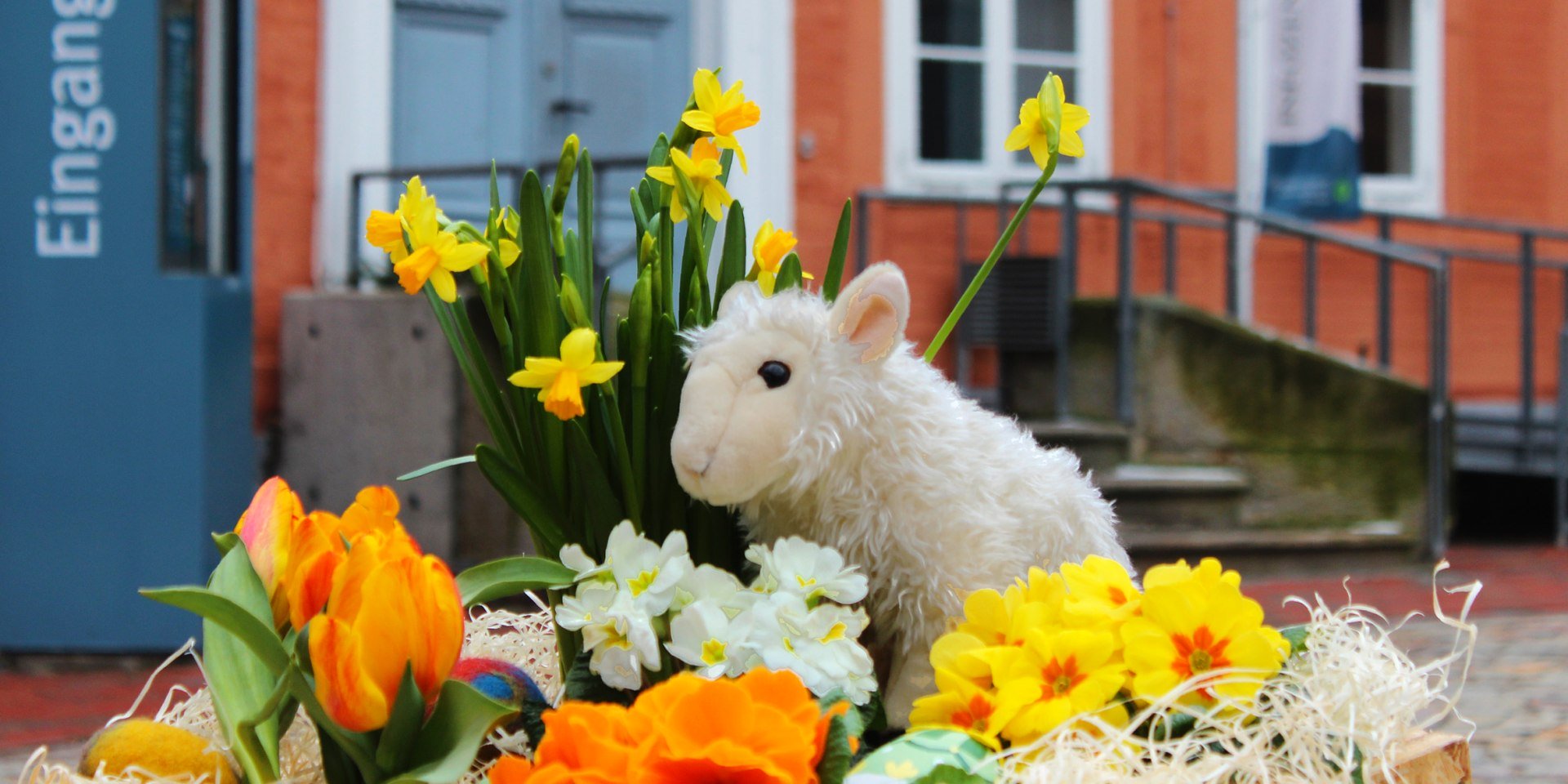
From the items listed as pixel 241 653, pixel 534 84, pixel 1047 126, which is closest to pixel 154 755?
pixel 241 653

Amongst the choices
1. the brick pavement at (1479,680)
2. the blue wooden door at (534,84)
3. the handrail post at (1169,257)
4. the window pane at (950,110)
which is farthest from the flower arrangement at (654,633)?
the handrail post at (1169,257)

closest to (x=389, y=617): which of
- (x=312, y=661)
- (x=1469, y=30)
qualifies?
(x=312, y=661)

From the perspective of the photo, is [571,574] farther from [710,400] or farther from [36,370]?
[36,370]

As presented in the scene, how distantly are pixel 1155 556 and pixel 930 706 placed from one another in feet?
16.8

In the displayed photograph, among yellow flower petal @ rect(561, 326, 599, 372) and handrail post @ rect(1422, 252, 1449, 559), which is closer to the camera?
yellow flower petal @ rect(561, 326, 599, 372)

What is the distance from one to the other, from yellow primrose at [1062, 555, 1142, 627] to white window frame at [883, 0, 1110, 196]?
19.8 ft

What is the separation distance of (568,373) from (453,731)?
251mm

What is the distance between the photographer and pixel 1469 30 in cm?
831

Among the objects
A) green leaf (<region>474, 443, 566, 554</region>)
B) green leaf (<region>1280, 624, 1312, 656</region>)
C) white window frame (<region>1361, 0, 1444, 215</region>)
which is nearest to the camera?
green leaf (<region>1280, 624, 1312, 656</region>)

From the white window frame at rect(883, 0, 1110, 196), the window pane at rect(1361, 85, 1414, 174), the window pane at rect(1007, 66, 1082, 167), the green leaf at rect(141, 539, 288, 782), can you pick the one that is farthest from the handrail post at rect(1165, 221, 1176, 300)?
the green leaf at rect(141, 539, 288, 782)

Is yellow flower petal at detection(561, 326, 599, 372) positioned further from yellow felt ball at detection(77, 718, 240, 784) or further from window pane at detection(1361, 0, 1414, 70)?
window pane at detection(1361, 0, 1414, 70)

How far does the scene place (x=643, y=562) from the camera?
3.21ft

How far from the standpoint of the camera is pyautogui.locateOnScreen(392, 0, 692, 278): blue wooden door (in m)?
6.20

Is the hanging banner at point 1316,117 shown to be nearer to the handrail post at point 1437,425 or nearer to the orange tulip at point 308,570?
the handrail post at point 1437,425
